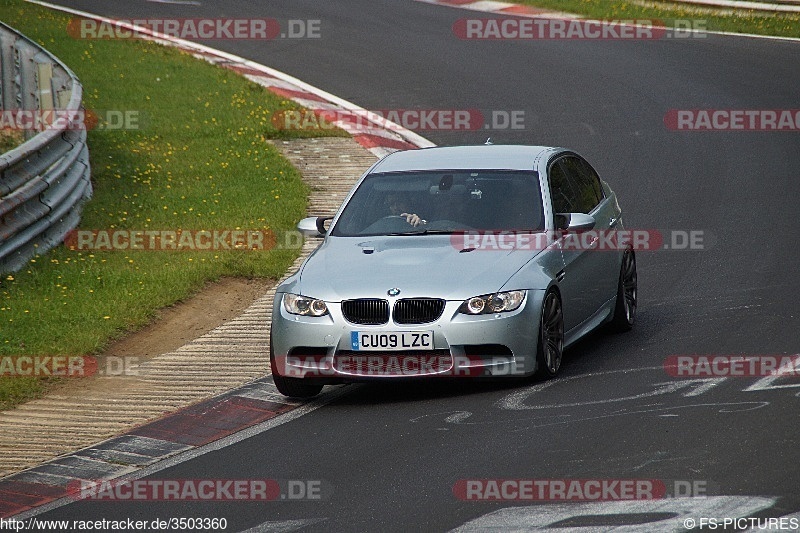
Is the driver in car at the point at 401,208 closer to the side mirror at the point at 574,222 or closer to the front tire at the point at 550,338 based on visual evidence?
the side mirror at the point at 574,222

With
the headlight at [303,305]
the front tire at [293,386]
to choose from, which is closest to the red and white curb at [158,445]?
the front tire at [293,386]

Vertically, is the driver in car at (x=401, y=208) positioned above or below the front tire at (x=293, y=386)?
above

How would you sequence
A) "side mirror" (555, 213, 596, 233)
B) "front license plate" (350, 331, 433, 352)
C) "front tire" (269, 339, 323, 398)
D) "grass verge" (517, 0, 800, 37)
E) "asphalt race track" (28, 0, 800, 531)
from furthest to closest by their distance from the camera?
"grass verge" (517, 0, 800, 37)
"side mirror" (555, 213, 596, 233)
"front tire" (269, 339, 323, 398)
"front license plate" (350, 331, 433, 352)
"asphalt race track" (28, 0, 800, 531)

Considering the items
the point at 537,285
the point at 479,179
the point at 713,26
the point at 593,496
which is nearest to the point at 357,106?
the point at 713,26

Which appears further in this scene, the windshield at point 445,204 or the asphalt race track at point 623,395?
the windshield at point 445,204

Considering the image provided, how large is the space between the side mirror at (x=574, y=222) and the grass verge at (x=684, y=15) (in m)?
16.8

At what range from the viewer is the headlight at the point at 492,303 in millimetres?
9312

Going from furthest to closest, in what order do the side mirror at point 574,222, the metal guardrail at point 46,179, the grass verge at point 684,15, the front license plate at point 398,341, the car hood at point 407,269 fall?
the grass verge at point 684,15
the metal guardrail at point 46,179
the side mirror at point 574,222
the car hood at point 407,269
the front license plate at point 398,341

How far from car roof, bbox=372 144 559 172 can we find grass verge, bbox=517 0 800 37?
16.1 m

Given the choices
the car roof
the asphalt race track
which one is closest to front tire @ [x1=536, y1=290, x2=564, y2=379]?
the asphalt race track

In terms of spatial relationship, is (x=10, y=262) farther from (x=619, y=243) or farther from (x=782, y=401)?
(x=782, y=401)

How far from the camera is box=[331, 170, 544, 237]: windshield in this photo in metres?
10.4

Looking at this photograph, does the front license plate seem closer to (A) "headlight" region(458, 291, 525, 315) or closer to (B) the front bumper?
(B) the front bumper

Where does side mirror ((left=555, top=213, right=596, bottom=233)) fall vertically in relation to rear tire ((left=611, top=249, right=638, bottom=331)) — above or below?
above
